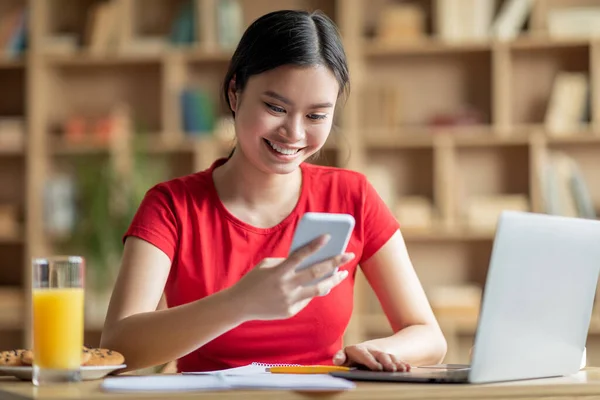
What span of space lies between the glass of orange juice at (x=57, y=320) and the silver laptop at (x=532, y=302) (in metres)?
0.36

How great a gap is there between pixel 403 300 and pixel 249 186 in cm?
37

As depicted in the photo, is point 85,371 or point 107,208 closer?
point 85,371

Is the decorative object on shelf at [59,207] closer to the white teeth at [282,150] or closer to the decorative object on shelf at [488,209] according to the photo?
the decorative object on shelf at [488,209]

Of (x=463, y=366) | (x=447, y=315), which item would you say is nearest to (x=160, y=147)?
(x=447, y=315)

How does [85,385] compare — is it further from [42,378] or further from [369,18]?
[369,18]

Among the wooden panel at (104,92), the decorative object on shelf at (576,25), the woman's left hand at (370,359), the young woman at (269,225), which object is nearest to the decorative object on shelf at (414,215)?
the decorative object on shelf at (576,25)

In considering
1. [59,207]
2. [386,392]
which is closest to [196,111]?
[59,207]

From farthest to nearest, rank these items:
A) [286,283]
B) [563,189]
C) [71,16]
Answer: [71,16] < [563,189] < [286,283]

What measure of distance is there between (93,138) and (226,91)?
9.34 ft

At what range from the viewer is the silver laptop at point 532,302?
4.03ft

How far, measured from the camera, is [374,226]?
1959 millimetres

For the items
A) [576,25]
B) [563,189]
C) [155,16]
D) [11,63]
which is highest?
[155,16]

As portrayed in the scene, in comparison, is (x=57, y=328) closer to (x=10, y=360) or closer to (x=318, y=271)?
(x=10, y=360)

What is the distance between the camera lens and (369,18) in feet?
15.6
